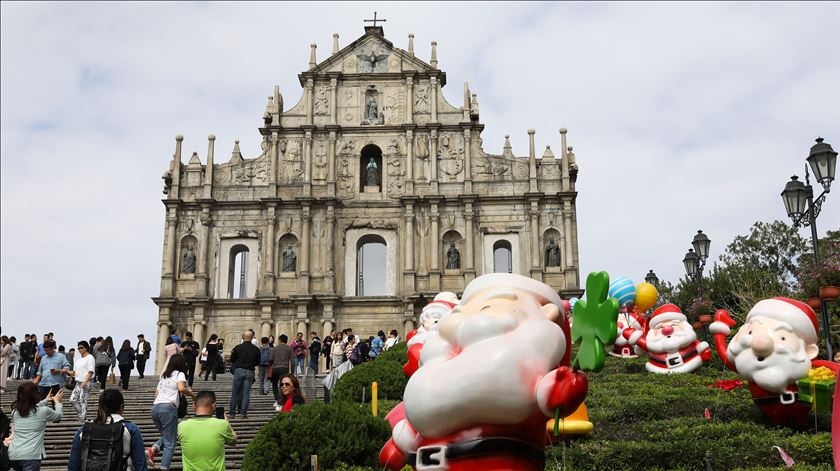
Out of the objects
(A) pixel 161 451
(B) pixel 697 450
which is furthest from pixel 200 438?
(B) pixel 697 450

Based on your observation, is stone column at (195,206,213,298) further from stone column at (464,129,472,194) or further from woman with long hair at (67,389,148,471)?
woman with long hair at (67,389,148,471)

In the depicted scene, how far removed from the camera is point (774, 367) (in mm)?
9781

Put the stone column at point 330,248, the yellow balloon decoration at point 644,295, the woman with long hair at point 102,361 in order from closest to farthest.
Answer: the yellow balloon decoration at point 644,295, the woman with long hair at point 102,361, the stone column at point 330,248

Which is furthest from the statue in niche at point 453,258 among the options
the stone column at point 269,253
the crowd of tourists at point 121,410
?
the crowd of tourists at point 121,410

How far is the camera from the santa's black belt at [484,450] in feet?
17.3

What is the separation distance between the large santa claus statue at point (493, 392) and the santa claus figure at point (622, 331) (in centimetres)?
1229

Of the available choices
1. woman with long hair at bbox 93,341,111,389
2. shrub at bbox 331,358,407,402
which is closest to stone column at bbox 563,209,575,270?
woman with long hair at bbox 93,341,111,389

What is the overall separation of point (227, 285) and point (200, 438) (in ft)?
83.8

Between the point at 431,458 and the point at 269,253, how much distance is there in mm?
27762

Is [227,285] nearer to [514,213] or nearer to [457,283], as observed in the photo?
[457,283]

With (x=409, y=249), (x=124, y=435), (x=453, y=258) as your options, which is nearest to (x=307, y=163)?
(x=409, y=249)

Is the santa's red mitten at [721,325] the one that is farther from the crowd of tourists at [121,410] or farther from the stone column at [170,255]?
the stone column at [170,255]

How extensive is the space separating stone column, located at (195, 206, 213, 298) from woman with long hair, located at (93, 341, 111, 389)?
1289 cm

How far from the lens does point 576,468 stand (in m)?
9.26
